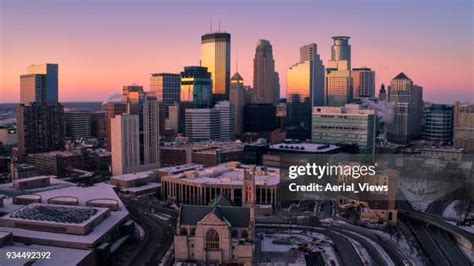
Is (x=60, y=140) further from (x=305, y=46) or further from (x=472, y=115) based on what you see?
(x=305, y=46)

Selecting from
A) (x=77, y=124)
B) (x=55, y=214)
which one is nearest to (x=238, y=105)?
(x=77, y=124)

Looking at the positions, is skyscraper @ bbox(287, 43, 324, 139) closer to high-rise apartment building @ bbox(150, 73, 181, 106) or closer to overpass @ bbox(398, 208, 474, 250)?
high-rise apartment building @ bbox(150, 73, 181, 106)

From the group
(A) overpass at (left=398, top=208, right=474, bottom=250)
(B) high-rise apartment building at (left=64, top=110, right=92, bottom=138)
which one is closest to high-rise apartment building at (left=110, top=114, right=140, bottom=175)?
(A) overpass at (left=398, top=208, right=474, bottom=250)

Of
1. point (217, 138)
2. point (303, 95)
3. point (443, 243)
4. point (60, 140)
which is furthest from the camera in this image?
point (303, 95)

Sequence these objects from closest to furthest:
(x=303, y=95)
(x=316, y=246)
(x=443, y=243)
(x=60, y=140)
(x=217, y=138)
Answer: (x=316, y=246) < (x=443, y=243) < (x=60, y=140) < (x=217, y=138) < (x=303, y=95)

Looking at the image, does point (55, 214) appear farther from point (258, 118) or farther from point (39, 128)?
point (258, 118)

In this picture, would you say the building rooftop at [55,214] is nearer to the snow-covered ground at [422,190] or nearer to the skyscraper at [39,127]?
the snow-covered ground at [422,190]

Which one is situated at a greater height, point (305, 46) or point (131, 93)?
point (305, 46)

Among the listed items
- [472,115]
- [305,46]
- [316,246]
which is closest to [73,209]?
[316,246]
